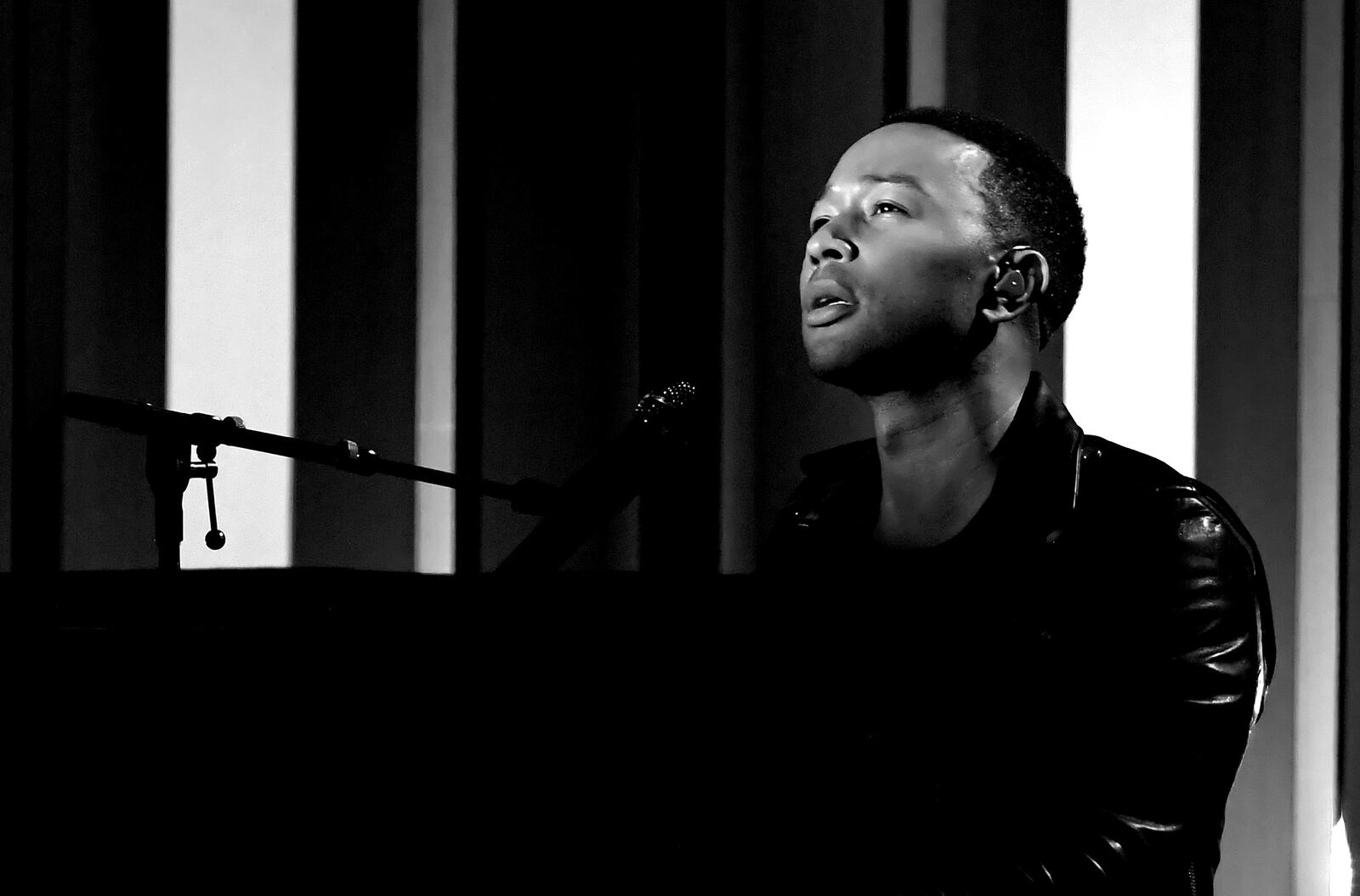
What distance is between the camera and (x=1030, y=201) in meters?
1.14

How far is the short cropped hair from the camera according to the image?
112 cm

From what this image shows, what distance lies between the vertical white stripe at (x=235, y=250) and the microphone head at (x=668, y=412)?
1.53 metres

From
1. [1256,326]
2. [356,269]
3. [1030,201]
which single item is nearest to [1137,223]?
[1256,326]

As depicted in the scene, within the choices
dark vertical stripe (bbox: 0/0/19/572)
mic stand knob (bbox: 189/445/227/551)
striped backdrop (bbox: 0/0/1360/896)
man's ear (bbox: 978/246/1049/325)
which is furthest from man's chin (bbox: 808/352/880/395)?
dark vertical stripe (bbox: 0/0/19/572)

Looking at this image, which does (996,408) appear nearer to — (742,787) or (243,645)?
(742,787)

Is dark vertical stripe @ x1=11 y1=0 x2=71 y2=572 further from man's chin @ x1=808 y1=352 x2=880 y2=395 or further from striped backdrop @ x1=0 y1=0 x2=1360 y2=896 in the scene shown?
man's chin @ x1=808 y1=352 x2=880 y2=395

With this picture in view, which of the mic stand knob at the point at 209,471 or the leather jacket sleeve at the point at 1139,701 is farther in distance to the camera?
the mic stand knob at the point at 209,471

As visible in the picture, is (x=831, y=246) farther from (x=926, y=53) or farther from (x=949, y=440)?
(x=926, y=53)

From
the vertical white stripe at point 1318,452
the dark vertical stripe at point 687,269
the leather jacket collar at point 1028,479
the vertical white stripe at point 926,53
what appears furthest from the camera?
the dark vertical stripe at point 687,269

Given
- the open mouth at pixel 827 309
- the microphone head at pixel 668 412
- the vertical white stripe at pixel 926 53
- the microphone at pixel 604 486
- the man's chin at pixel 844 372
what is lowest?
the microphone at pixel 604 486

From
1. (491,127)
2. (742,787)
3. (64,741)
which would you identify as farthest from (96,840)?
(491,127)

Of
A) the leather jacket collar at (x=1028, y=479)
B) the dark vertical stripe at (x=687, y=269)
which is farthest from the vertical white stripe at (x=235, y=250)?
the leather jacket collar at (x=1028, y=479)

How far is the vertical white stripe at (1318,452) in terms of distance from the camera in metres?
1.80

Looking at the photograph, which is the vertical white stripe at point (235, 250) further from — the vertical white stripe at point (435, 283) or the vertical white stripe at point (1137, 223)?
the vertical white stripe at point (1137, 223)
